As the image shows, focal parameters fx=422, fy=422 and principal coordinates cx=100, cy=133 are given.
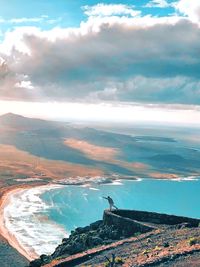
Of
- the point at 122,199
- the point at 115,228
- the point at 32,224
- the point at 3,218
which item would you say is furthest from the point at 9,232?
the point at 122,199

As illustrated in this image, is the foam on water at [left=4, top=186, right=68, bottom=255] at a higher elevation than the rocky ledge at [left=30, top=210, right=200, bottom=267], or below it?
below

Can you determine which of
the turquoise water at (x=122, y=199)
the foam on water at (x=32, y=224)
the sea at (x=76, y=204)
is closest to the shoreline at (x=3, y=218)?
the foam on water at (x=32, y=224)

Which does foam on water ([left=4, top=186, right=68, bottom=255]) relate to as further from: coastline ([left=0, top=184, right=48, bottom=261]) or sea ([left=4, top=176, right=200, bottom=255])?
coastline ([left=0, top=184, right=48, bottom=261])

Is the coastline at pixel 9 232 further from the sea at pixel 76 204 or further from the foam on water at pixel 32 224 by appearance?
the sea at pixel 76 204

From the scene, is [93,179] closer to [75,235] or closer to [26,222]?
[26,222]

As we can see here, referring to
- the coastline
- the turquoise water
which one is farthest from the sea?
the coastline

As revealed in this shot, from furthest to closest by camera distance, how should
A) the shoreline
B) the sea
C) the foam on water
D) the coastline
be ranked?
the sea
the foam on water
the shoreline
the coastline
